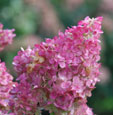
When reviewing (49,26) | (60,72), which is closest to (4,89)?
(60,72)

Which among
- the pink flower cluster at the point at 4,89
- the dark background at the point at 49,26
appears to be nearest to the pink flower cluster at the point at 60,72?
the pink flower cluster at the point at 4,89

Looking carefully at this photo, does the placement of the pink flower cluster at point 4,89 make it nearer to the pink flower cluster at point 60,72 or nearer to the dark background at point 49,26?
the pink flower cluster at point 60,72

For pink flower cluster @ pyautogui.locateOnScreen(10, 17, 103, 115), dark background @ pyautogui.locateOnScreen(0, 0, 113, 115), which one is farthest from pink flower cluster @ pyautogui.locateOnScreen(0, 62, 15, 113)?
dark background @ pyautogui.locateOnScreen(0, 0, 113, 115)

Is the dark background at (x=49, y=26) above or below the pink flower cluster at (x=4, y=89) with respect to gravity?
above

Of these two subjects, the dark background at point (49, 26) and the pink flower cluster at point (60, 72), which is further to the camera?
the dark background at point (49, 26)

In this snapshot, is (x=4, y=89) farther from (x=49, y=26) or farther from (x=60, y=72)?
(x=49, y=26)
